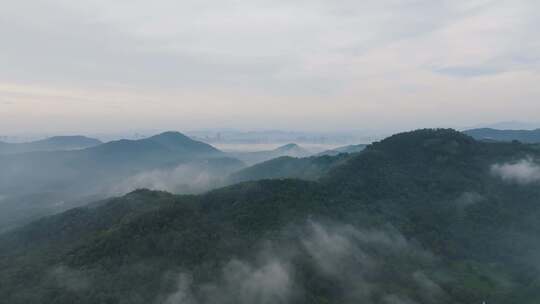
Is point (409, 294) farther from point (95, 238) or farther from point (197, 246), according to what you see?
point (95, 238)

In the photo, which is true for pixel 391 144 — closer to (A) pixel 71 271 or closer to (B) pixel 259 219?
(B) pixel 259 219

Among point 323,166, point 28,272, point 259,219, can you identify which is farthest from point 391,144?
point 28,272

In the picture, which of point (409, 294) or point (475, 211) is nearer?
point (409, 294)

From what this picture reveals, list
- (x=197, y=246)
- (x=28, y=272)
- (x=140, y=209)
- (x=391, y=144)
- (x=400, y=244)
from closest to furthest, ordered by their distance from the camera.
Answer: (x=28, y=272)
(x=197, y=246)
(x=140, y=209)
(x=400, y=244)
(x=391, y=144)

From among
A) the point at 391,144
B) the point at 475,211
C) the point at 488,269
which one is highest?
the point at 391,144

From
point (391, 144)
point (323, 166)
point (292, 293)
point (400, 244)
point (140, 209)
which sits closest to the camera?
point (292, 293)

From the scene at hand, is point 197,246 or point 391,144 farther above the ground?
point 391,144
